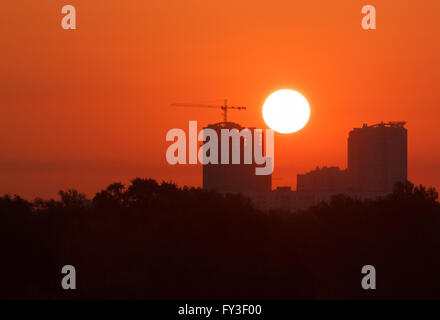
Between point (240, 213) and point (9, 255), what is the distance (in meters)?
16.0

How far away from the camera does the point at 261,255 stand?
59.9 meters

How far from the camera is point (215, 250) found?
198 feet

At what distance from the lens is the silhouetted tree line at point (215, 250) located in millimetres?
55938

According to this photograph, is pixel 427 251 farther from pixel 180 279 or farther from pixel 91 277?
pixel 91 277

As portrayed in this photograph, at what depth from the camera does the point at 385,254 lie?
61.8m

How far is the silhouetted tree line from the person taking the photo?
55.9 m
